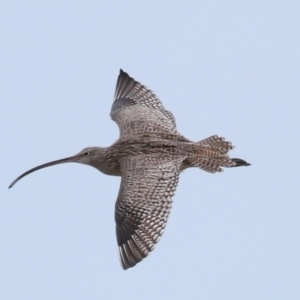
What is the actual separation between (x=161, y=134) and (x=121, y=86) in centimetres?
255

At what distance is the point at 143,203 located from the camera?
17.1 meters

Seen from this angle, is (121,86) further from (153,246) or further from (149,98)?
(153,246)

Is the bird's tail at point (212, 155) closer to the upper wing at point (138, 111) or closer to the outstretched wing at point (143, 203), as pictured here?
the outstretched wing at point (143, 203)

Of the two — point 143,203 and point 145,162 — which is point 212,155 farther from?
point 143,203

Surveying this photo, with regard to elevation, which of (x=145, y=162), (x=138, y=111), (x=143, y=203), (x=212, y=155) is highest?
(x=138, y=111)

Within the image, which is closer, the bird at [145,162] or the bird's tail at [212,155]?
the bird at [145,162]

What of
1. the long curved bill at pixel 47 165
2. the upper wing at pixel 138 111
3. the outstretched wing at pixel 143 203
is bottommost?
the outstretched wing at pixel 143 203

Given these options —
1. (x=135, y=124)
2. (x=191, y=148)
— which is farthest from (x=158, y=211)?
(x=135, y=124)

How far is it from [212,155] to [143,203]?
180 cm

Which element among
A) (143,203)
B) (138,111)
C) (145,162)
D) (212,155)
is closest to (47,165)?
(145,162)

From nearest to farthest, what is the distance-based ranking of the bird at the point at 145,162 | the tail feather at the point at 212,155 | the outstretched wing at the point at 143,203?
the outstretched wing at the point at 143,203, the bird at the point at 145,162, the tail feather at the point at 212,155

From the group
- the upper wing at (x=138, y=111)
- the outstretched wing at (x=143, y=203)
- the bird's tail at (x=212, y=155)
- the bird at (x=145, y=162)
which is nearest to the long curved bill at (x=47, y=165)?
the bird at (x=145, y=162)

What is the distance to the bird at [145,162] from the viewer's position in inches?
662

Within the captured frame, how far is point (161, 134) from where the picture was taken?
1900 cm
